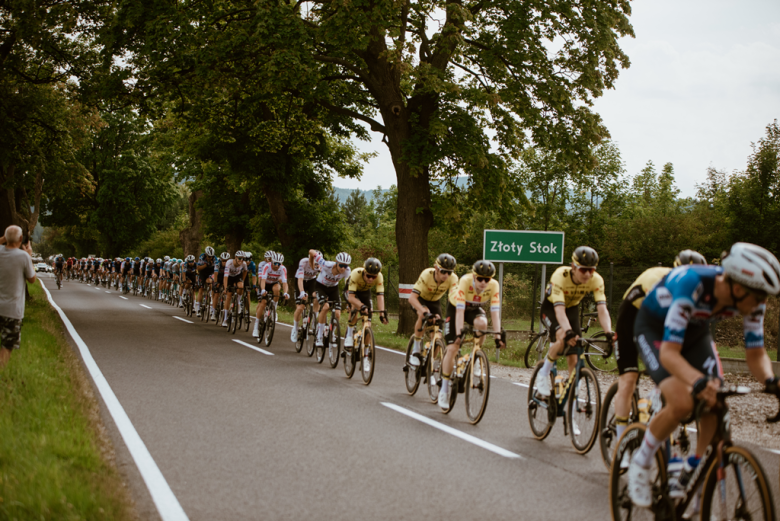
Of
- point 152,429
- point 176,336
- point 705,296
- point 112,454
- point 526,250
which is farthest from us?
point 176,336

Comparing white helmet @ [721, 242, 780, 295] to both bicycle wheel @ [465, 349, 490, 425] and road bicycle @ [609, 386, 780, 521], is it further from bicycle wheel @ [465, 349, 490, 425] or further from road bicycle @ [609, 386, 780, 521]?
bicycle wheel @ [465, 349, 490, 425]

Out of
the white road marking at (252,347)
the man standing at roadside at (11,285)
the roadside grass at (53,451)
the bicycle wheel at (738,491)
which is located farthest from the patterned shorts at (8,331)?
the bicycle wheel at (738,491)

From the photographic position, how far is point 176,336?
666 inches

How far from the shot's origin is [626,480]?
448 centimetres

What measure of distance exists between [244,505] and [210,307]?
1725 centimetres

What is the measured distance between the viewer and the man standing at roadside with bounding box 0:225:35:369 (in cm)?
898

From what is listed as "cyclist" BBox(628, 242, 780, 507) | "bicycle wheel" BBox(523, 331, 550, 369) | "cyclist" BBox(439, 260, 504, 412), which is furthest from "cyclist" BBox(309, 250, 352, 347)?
"cyclist" BBox(628, 242, 780, 507)

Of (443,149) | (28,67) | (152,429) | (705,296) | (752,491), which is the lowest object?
(152,429)

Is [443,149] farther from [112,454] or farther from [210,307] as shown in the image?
[112,454]

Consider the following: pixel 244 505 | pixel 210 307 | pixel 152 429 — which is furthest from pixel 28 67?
pixel 244 505

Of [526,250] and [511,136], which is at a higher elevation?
[511,136]

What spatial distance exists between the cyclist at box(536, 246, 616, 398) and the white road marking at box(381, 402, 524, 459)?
30.8 inches

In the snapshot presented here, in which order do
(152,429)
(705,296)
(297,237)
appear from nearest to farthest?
(705,296) < (152,429) < (297,237)

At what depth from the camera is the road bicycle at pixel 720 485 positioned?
3529mm
